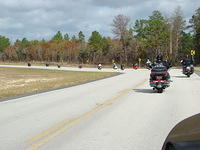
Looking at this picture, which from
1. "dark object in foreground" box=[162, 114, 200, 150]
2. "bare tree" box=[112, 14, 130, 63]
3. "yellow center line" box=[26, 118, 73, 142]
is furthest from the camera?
"bare tree" box=[112, 14, 130, 63]

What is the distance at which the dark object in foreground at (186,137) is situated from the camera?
3.56m

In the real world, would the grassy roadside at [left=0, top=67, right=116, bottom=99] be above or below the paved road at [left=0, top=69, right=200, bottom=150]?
below

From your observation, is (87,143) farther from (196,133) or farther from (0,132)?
(196,133)

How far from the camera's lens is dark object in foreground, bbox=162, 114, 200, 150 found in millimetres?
3559

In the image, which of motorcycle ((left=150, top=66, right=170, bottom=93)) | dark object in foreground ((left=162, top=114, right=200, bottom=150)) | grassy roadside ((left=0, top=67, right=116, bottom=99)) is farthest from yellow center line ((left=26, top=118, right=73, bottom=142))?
grassy roadside ((left=0, top=67, right=116, bottom=99))

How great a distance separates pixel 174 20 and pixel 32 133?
106078 mm

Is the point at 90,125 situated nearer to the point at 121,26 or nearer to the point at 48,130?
the point at 48,130

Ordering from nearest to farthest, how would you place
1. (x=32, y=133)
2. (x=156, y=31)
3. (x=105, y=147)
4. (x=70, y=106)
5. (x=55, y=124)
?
(x=105, y=147) < (x=32, y=133) < (x=55, y=124) < (x=70, y=106) < (x=156, y=31)

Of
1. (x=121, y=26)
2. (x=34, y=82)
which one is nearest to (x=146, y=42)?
(x=121, y=26)

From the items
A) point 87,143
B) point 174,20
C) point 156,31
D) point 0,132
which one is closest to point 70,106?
point 0,132

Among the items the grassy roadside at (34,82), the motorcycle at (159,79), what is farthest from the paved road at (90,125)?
the grassy roadside at (34,82)

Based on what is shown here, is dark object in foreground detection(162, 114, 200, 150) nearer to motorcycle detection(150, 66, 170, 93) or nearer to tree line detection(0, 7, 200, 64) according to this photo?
motorcycle detection(150, 66, 170, 93)

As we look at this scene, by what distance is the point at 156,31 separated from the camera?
337 feet

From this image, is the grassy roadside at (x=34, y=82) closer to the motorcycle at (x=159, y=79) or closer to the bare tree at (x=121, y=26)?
the motorcycle at (x=159, y=79)
